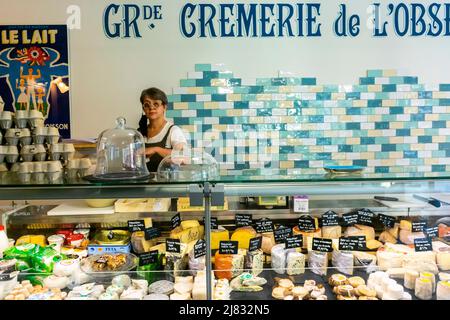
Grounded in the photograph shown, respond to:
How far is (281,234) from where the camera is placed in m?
2.28

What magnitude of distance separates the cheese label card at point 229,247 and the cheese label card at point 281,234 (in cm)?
25

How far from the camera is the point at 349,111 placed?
13.8 ft

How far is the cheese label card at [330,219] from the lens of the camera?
2293 millimetres

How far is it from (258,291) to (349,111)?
271 centimetres

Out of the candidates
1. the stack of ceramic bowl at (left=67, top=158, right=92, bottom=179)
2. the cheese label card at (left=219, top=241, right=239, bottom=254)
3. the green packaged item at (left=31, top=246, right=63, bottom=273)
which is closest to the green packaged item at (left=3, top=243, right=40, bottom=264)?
the green packaged item at (left=31, top=246, right=63, bottom=273)

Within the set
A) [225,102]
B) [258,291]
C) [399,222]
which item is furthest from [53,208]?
[225,102]

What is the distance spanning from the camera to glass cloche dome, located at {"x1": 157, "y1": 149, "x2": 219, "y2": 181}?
6.85 feet

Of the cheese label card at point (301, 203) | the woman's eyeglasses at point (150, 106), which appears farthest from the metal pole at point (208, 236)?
the woman's eyeglasses at point (150, 106)

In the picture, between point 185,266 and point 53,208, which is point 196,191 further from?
point 53,208

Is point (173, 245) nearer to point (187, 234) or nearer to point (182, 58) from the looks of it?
point (187, 234)

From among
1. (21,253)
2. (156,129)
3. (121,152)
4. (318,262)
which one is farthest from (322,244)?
(156,129)

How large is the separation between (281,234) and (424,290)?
2.40ft

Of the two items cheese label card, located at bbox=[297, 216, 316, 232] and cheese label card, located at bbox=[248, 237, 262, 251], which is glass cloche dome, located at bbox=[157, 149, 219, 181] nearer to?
cheese label card, located at bbox=[248, 237, 262, 251]

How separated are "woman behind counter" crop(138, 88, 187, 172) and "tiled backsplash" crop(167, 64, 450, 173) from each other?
0.31 feet
